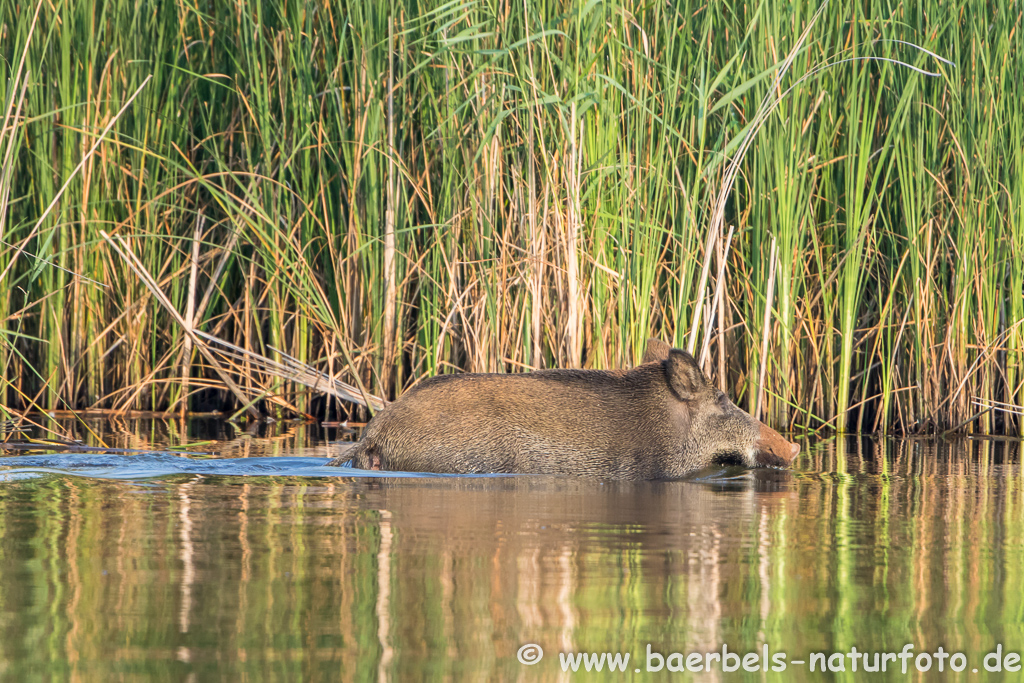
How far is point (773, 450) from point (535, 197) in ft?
6.61

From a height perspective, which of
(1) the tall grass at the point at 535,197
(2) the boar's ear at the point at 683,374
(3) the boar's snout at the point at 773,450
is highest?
(1) the tall grass at the point at 535,197

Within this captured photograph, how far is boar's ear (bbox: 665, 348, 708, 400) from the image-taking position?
A: 652 centimetres

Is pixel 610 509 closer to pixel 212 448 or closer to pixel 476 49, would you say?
pixel 212 448

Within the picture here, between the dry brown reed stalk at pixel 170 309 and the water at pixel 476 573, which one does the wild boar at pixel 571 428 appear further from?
the dry brown reed stalk at pixel 170 309

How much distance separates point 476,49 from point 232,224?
234 centimetres

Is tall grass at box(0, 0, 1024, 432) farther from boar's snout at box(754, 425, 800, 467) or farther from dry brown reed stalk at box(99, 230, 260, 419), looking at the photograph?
boar's snout at box(754, 425, 800, 467)

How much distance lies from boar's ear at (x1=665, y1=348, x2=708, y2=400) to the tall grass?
724 mm

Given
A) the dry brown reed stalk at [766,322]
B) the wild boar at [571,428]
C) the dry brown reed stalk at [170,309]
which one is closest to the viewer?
the wild boar at [571,428]

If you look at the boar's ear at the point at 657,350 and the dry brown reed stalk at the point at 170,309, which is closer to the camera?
the boar's ear at the point at 657,350

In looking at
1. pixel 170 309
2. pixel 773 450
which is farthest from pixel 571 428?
pixel 170 309

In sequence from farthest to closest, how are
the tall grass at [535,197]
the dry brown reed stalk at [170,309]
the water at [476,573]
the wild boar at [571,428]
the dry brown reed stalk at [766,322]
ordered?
the dry brown reed stalk at [170,309], the dry brown reed stalk at [766,322], the tall grass at [535,197], the wild boar at [571,428], the water at [476,573]

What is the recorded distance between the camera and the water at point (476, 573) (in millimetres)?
3080

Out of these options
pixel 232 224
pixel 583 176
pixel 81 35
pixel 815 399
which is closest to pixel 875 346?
pixel 815 399

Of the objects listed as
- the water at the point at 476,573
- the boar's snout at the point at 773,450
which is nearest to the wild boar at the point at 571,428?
the boar's snout at the point at 773,450
